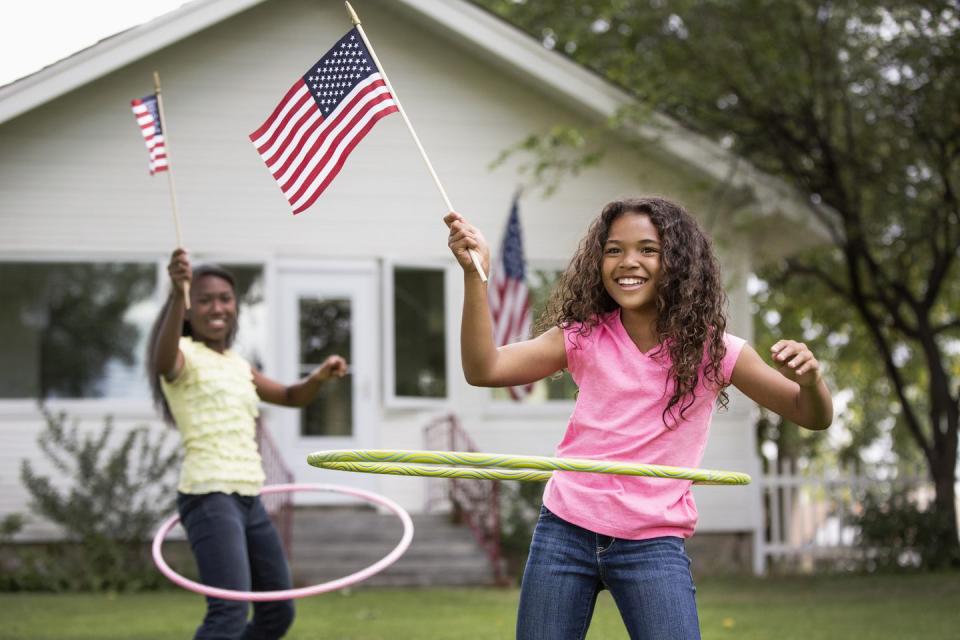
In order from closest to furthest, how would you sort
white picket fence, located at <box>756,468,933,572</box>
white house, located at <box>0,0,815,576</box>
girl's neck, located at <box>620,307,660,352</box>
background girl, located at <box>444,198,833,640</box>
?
background girl, located at <box>444,198,833,640</box> < girl's neck, located at <box>620,307,660,352</box> < white house, located at <box>0,0,815,576</box> < white picket fence, located at <box>756,468,933,572</box>

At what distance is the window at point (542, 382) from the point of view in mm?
13211

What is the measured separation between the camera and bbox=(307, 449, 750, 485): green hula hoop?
10.8ft

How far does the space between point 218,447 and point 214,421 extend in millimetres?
139

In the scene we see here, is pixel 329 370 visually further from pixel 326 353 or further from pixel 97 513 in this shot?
pixel 326 353

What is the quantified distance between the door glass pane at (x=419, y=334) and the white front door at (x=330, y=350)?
0.81 ft

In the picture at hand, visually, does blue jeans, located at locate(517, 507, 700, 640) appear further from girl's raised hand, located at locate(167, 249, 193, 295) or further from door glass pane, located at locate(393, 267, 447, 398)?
door glass pane, located at locate(393, 267, 447, 398)

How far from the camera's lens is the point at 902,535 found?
1299 centimetres

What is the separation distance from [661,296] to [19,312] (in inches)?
410

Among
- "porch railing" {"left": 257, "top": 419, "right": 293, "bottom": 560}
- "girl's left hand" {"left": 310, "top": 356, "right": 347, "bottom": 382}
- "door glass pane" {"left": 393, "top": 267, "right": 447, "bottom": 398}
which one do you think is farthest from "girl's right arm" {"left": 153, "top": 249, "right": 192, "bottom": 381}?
"door glass pane" {"left": 393, "top": 267, "right": 447, "bottom": 398}

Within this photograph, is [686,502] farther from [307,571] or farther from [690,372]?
[307,571]

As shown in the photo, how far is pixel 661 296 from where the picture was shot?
3551 millimetres

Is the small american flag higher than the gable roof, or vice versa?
the gable roof

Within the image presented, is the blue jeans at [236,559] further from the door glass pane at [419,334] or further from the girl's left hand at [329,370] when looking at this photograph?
the door glass pane at [419,334]

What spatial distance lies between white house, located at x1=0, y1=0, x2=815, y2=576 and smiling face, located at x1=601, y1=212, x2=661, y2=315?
880 centimetres
